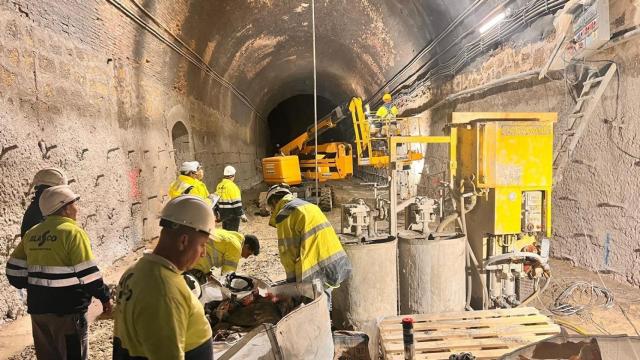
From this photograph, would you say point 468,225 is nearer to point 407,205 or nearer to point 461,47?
point 407,205

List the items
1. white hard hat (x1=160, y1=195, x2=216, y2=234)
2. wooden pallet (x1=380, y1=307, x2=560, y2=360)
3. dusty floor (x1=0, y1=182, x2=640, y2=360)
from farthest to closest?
1. dusty floor (x1=0, y1=182, x2=640, y2=360)
2. wooden pallet (x1=380, y1=307, x2=560, y2=360)
3. white hard hat (x1=160, y1=195, x2=216, y2=234)

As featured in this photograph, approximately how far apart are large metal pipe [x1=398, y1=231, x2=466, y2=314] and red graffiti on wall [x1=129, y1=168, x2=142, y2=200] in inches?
211

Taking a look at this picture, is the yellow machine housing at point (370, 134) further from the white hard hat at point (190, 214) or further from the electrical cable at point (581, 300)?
the white hard hat at point (190, 214)

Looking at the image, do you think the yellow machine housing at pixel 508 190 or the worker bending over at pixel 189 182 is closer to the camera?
the yellow machine housing at pixel 508 190

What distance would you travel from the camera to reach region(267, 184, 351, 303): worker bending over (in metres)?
3.87

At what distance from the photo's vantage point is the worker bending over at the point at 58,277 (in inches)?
118

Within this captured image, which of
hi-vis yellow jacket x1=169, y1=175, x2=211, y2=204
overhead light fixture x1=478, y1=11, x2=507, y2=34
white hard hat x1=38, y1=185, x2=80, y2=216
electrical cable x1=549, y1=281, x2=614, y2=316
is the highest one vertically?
overhead light fixture x1=478, y1=11, x2=507, y2=34

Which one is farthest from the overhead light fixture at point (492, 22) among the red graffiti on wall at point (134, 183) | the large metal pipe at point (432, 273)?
the red graffiti on wall at point (134, 183)

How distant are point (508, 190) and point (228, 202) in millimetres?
4985

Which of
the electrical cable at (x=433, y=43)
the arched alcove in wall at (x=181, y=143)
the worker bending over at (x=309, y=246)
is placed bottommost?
the worker bending over at (x=309, y=246)

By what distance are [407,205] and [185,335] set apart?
3482 millimetres

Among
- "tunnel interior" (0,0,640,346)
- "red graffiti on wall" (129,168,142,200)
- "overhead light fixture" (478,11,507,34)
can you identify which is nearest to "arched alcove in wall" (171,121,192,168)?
"tunnel interior" (0,0,640,346)

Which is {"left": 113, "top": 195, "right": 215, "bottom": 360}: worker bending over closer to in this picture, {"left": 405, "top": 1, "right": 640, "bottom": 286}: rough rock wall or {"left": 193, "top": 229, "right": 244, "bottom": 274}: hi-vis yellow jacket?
{"left": 193, "top": 229, "right": 244, "bottom": 274}: hi-vis yellow jacket

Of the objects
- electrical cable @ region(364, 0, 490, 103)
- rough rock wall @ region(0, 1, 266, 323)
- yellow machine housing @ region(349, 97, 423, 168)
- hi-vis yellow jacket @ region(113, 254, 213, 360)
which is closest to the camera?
hi-vis yellow jacket @ region(113, 254, 213, 360)
